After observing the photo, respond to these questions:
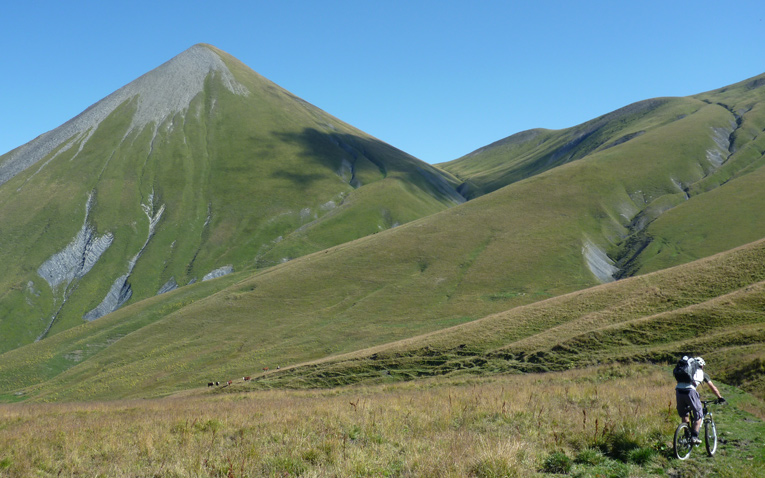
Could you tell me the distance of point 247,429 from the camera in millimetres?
13141

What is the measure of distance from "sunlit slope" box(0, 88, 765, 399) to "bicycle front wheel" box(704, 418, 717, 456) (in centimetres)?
5110

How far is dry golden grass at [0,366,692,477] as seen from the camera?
9.33 m

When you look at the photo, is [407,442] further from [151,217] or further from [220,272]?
[151,217]

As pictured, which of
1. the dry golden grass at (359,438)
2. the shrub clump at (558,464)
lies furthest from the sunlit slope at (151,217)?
the shrub clump at (558,464)

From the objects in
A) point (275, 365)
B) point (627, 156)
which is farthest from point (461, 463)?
point (627, 156)

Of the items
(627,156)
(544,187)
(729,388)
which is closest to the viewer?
(729,388)

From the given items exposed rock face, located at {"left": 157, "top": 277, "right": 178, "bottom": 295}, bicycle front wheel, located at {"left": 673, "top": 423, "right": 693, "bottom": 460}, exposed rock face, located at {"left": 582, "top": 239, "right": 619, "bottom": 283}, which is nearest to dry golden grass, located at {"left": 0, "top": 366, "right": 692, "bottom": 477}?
bicycle front wheel, located at {"left": 673, "top": 423, "right": 693, "bottom": 460}

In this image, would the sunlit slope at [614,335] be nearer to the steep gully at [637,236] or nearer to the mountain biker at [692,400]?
the mountain biker at [692,400]

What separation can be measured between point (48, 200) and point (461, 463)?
197127 mm

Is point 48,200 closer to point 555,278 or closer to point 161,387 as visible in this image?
point 161,387

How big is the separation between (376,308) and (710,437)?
6578 centimetres

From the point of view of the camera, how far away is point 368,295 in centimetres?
8138

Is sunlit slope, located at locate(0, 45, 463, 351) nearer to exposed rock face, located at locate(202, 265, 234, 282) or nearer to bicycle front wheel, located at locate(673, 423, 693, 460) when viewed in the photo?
exposed rock face, located at locate(202, 265, 234, 282)

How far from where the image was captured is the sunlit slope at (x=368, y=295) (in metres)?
64.0
